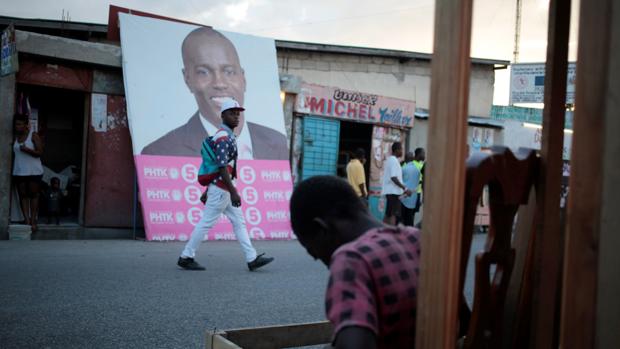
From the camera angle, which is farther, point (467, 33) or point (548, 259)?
point (548, 259)

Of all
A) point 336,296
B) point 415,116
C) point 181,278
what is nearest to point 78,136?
point 415,116

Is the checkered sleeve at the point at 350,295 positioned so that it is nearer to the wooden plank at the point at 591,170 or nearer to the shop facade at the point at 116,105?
the wooden plank at the point at 591,170

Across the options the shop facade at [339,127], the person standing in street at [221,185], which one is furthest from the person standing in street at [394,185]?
the person standing in street at [221,185]

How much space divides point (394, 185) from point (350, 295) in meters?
10.5

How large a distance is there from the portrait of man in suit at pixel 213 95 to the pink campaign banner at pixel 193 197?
270 millimetres

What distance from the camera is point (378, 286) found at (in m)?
1.65

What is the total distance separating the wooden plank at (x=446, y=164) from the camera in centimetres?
135

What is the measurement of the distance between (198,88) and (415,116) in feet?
25.3

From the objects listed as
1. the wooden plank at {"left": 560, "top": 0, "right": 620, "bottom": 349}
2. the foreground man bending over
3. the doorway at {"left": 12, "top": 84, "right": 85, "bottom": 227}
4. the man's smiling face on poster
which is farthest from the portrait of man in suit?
the wooden plank at {"left": 560, "top": 0, "right": 620, "bottom": 349}

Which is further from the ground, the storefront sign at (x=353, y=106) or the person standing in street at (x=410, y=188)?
the storefront sign at (x=353, y=106)

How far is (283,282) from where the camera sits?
6.82 metres

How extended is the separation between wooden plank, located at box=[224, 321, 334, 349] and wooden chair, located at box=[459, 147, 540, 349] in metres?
0.80

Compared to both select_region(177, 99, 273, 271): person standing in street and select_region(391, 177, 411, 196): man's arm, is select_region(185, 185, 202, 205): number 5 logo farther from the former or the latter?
select_region(177, 99, 273, 271): person standing in street

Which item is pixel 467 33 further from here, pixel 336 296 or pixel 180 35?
Answer: pixel 180 35
